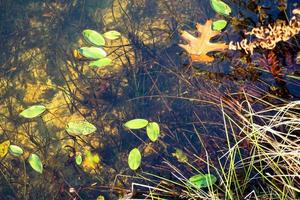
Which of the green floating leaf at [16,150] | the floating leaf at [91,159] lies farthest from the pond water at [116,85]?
the green floating leaf at [16,150]

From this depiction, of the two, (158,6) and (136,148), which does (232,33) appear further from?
(136,148)

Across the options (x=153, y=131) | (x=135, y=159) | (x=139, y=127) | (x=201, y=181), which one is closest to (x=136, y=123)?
(x=139, y=127)

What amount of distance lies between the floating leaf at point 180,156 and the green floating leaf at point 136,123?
28 cm

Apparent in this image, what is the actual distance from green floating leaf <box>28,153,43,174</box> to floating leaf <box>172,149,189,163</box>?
953mm

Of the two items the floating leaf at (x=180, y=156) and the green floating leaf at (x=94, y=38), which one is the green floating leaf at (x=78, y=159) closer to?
the floating leaf at (x=180, y=156)

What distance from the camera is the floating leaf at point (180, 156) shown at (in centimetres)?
237

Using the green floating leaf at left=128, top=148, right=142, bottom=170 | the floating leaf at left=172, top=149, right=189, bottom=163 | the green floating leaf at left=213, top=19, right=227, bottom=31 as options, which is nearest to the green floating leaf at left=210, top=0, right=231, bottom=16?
the green floating leaf at left=213, top=19, right=227, bottom=31

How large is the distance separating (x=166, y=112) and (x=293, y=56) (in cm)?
93

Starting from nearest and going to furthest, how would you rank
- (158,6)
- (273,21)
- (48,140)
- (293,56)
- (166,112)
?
(293,56) < (273,21) < (166,112) < (48,140) < (158,6)

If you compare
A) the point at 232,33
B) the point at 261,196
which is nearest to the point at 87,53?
the point at 232,33

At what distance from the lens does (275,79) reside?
2.19 metres

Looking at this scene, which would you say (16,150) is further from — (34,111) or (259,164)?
(259,164)

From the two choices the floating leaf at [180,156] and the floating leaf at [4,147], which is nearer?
the floating leaf at [180,156]

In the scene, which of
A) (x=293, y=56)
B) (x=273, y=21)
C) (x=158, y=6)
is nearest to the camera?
(x=293, y=56)
